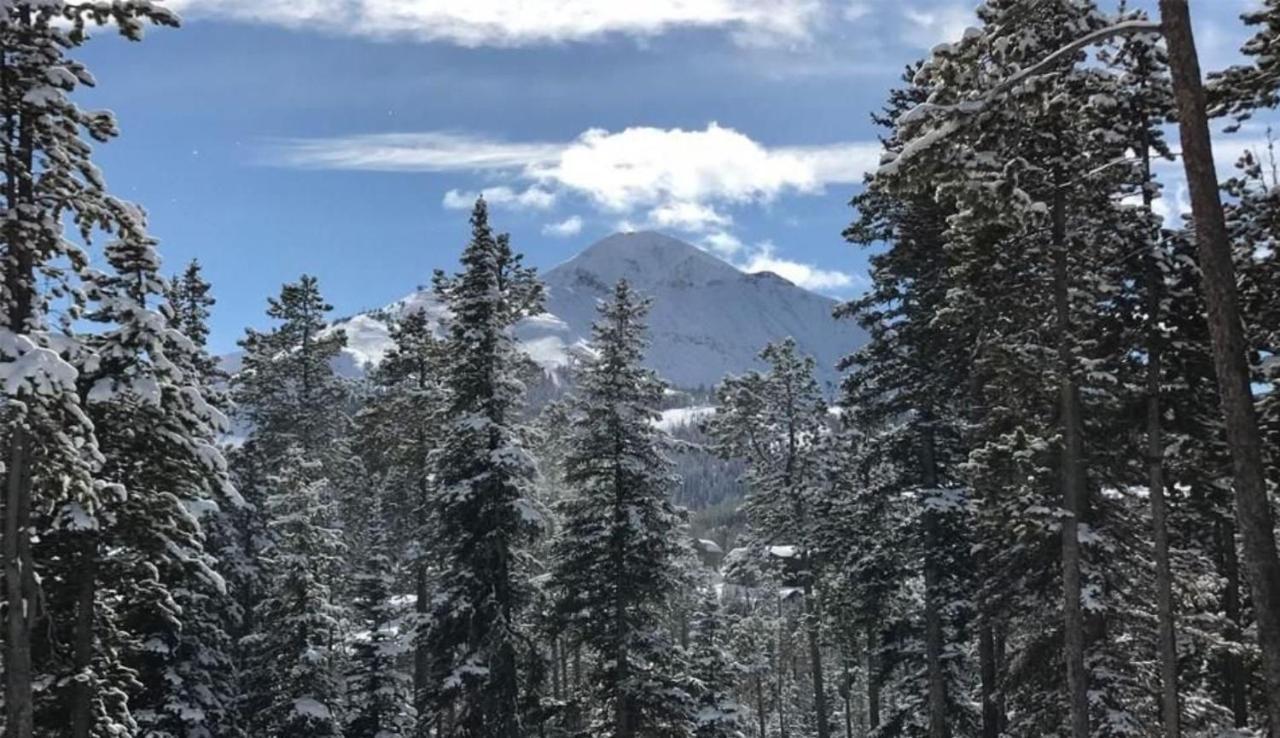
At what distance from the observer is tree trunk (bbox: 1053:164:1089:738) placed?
17094mm

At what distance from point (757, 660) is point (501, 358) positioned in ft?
131

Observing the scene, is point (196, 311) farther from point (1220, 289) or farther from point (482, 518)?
point (1220, 289)

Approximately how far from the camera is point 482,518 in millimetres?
26953

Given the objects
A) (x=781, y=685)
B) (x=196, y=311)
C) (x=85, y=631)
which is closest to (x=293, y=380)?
(x=196, y=311)

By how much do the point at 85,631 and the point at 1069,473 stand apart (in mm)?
18096

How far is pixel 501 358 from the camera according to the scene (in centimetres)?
2762

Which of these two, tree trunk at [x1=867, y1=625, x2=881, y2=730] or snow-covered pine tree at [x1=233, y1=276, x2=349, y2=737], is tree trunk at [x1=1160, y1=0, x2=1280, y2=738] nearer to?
tree trunk at [x1=867, y1=625, x2=881, y2=730]

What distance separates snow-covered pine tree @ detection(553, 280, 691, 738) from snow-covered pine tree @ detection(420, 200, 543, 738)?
62.6 inches

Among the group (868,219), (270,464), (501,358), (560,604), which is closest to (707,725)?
(560,604)

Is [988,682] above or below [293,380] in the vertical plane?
below

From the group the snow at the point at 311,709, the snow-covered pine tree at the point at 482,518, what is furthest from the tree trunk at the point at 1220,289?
the snow at the point at 311,709

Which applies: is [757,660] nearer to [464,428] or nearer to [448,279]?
[448,279]

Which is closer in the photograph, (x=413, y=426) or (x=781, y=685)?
(x=413, y=426)

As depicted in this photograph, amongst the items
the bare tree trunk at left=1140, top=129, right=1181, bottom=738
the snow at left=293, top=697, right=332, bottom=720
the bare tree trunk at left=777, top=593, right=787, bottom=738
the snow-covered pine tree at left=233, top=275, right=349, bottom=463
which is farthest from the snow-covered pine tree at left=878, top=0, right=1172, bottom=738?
the bare tree trunk at left=777, top=593, right=787, bottom=738
